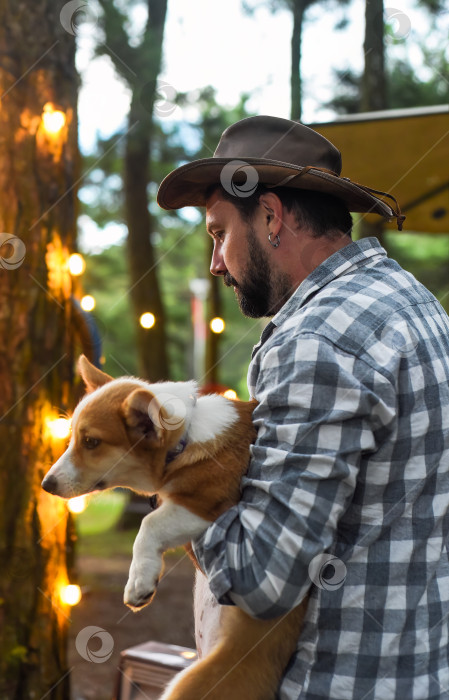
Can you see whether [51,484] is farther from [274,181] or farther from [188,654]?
[188,654]

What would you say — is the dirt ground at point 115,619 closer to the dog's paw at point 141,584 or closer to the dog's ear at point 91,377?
the dog's ear at point 91,377

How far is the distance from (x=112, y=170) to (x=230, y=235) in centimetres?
1179

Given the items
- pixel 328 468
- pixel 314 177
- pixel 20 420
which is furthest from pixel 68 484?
pixel 20 420

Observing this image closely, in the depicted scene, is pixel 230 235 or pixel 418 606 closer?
pixel 418 606

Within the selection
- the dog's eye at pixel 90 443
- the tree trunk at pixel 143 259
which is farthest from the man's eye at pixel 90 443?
the tree trunk at pixel 143 259

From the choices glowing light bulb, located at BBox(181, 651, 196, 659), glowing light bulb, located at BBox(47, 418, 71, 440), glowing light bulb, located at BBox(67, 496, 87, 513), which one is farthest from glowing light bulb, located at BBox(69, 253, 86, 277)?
glowing light bulb, located at BBox(181, 651, 196, 659)

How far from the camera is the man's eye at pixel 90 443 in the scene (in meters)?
2.16

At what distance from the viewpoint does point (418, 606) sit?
169 cm

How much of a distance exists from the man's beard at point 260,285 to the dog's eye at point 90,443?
627 mm

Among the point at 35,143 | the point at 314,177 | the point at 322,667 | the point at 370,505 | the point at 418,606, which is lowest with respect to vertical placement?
the point at 322,667

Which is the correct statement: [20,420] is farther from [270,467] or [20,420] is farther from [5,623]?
[270,467]

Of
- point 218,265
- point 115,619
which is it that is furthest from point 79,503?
point 115,619

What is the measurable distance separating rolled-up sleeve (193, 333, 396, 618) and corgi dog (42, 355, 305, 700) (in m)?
0.21

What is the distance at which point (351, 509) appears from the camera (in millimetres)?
1694
